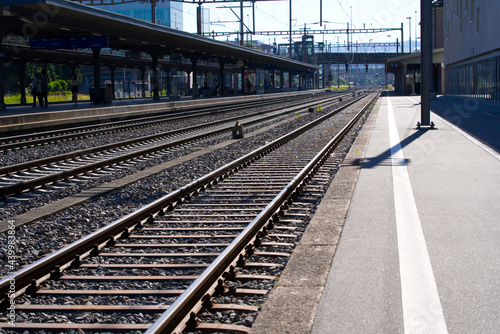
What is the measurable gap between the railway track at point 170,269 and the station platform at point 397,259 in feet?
0.97

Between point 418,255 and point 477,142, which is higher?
point 477,142

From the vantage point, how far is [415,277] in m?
4.93

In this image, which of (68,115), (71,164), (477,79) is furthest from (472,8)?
(71,164)

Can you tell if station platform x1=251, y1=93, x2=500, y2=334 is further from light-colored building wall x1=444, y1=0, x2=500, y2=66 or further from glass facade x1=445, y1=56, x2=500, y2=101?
light-colored building wall x1=444, y1=0, x2=500, y2=66

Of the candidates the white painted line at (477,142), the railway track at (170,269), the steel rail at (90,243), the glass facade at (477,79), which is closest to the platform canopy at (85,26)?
the white painted line at (477,142)

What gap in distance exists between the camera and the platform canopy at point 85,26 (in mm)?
25047

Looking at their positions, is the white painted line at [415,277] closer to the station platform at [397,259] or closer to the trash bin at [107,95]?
the station platform at [397,259]

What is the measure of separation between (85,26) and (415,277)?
90.0 ft

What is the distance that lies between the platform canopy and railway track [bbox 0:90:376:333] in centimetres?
1877

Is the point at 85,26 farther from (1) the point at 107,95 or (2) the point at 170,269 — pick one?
(2) the point at 170,269

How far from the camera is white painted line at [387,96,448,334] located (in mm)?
3992

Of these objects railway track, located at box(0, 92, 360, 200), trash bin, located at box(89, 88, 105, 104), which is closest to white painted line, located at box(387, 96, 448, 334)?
railway track, located at box(0, 92, 360, 200)

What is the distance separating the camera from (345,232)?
6520mm

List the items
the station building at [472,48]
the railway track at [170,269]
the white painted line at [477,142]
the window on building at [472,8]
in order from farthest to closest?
the window on building at [472,8] < the station building at [472,48] < the white painted line at [477,142] < the railway track at [170,269]
